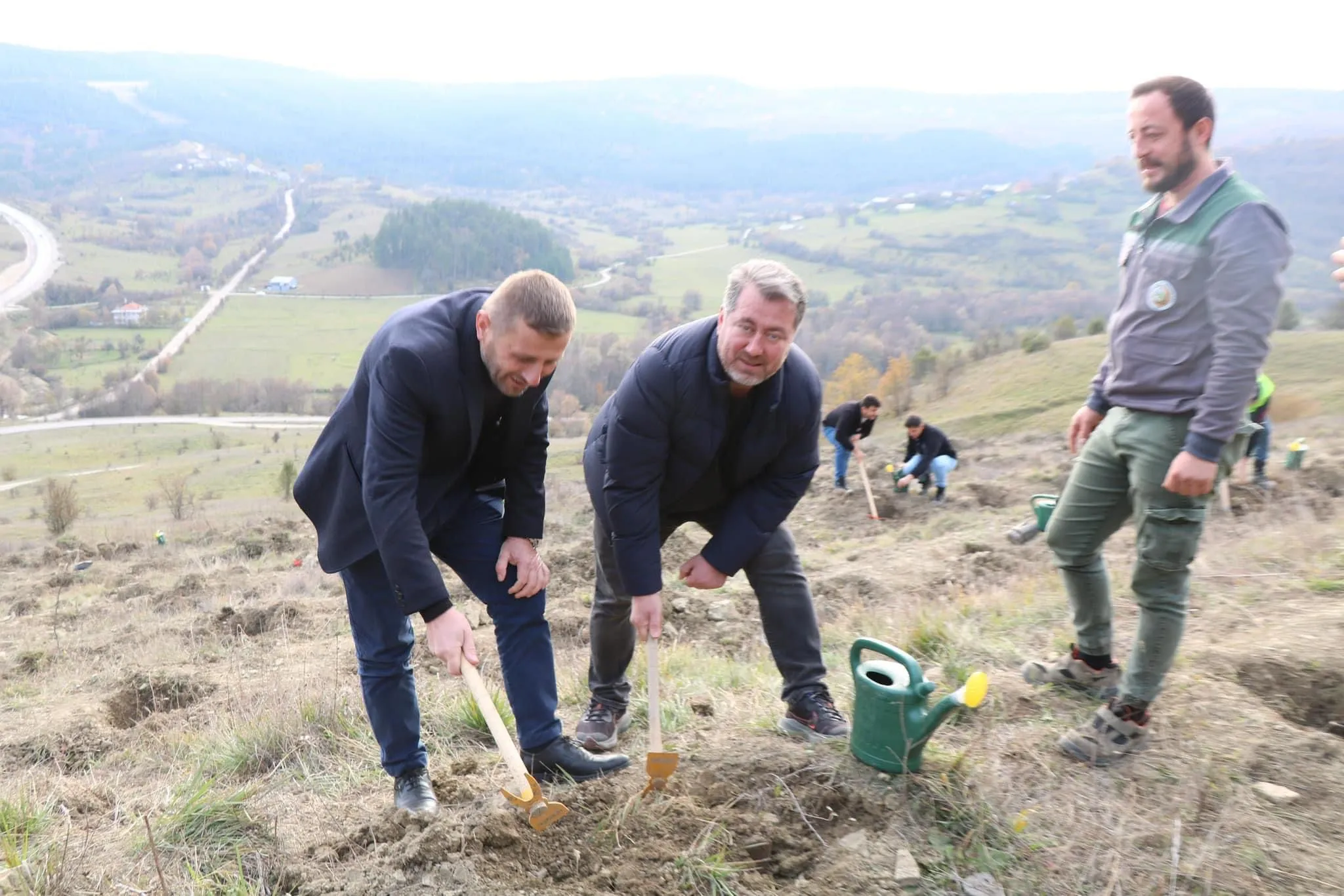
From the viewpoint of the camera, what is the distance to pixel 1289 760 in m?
2.57

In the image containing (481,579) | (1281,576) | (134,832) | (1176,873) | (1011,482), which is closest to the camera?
(1176,873)

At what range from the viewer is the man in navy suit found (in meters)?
2.43

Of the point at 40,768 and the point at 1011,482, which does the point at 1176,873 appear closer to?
the point at 40,768

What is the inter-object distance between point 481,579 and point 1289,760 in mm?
2645

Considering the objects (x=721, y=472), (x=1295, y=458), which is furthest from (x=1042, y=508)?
(x=1295, y=458)

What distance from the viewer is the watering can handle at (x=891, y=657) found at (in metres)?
2.47

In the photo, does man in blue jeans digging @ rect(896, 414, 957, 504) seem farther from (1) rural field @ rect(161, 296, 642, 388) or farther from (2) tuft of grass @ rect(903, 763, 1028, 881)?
(1) rural field @ rect(161, 296, 642, 388)

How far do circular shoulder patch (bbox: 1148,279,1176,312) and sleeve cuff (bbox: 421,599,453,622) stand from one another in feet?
7.81

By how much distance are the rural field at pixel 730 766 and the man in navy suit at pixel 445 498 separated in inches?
12.5

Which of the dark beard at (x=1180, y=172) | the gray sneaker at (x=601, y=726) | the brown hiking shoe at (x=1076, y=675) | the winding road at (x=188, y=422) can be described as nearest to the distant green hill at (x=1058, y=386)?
the brown hiking shoe at (x=1076, y=675)

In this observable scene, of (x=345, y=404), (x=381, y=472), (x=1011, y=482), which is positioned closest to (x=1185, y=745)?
(x=381, y=472)

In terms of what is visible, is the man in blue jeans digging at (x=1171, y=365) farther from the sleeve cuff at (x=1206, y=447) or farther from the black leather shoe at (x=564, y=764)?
the black leather shoe at (x=564, y=764)

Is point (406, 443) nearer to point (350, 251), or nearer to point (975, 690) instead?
point (975, 690)

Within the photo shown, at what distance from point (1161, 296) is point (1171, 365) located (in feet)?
0.72
